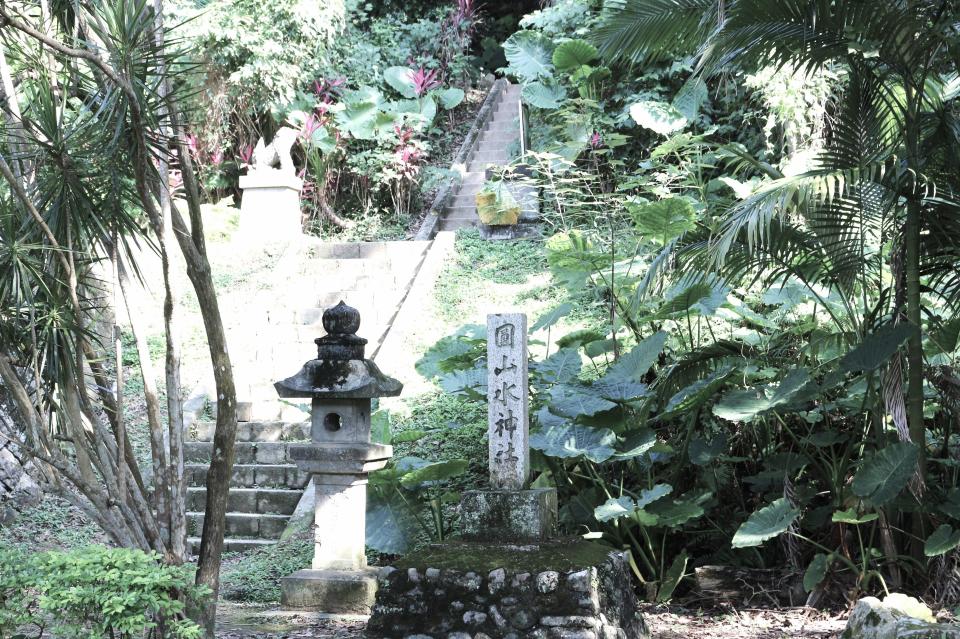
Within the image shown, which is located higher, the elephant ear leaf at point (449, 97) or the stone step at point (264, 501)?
the elephant ear leaf at point (449, 97)

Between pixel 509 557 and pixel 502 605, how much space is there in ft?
0.86

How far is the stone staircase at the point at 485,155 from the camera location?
13.3 metres

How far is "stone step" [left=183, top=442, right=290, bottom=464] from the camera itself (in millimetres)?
8031

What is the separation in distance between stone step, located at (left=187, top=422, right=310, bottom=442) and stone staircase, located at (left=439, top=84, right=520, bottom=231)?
523 cm

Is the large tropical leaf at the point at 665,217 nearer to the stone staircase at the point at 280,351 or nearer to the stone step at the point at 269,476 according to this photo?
the stone staircase at the point at 280,351

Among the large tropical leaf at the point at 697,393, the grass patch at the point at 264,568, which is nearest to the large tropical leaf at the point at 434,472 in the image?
the grass patch at the point at 264,568

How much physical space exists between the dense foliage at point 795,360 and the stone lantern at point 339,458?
28.4 inches

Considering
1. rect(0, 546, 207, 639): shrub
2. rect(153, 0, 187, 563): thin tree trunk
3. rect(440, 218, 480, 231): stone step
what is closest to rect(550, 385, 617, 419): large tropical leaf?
rect(153, 0, 187, 563): thin tree trunk

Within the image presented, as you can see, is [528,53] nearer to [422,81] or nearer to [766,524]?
[422,81]

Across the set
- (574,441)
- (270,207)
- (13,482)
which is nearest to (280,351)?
(13,482)

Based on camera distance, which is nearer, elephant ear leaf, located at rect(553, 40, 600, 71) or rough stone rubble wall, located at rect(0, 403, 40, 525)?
rough stone rubble wall, located at rect(0, 403, 40, 525)

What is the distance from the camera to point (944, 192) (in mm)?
5535

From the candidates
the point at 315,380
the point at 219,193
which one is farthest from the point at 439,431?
the point at 219,193

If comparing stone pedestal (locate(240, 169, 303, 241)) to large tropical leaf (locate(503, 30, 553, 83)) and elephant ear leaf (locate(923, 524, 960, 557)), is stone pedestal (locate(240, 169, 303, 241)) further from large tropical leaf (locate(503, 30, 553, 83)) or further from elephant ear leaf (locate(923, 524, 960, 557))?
elephant ear leaf (locate(923, 524, 960, 557))
